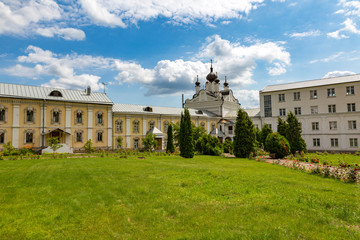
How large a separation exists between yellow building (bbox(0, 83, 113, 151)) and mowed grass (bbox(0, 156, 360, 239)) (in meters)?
18.7

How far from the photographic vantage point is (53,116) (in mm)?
25641

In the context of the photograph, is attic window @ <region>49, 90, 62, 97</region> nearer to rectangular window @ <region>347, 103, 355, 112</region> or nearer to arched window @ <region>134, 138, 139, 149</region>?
arched window @ <region>134, 138, 139, 149</region>

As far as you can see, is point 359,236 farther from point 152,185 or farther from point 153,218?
point 152,185

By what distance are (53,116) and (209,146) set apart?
18.6 meters

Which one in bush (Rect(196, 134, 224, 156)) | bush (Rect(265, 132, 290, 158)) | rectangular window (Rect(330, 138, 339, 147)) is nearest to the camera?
bush (Rect(265, 132, 290, 158))

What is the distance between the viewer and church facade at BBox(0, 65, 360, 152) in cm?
2409

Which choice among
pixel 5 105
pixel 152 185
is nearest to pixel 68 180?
pixel 152 185

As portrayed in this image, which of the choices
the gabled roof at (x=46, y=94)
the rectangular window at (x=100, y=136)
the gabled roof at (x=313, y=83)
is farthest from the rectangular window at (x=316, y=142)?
the rectangular window at (x=100, y=136)

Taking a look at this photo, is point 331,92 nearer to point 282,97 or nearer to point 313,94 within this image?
point 313,94

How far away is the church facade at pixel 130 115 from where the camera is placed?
79.0ft

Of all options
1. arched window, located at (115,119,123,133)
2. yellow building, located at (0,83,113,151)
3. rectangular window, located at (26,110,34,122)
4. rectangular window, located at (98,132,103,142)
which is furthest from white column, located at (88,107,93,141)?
rectangular window, located at (26,110,34,122)

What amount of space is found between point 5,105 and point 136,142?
626 inches

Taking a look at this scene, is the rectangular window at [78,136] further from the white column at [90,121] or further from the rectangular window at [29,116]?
the rectangular window at [29,116]

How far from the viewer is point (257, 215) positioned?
4977mm
